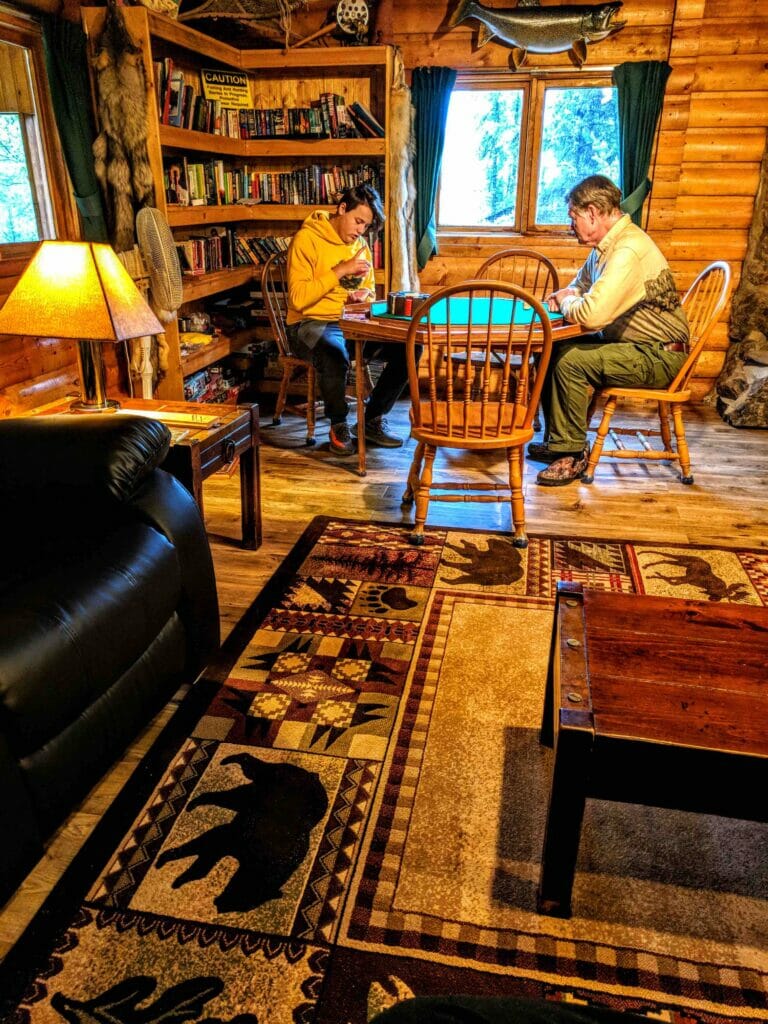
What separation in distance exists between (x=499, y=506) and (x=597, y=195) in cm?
134

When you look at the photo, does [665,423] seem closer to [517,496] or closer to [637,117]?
[517,496]

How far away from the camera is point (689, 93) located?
4.47 meters

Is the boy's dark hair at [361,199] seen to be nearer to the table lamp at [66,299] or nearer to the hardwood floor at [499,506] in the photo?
the hardwood floor at [499,506]

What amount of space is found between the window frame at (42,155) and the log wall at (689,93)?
1.79 metres

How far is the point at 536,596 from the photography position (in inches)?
101

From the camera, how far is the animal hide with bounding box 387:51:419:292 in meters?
4.39

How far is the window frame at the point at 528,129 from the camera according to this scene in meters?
4.58

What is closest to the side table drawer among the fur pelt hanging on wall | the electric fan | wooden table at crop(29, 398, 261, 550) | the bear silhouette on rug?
wooden table at crop(29, 398, 261, 550)

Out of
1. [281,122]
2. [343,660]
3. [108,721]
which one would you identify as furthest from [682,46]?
[108,721]

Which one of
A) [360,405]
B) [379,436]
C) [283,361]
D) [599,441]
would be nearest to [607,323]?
[599,441]

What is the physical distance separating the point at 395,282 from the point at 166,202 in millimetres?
1418

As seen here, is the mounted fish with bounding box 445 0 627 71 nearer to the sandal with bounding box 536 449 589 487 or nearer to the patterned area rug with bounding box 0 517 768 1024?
the sandal with bounding box 536 449 589 487

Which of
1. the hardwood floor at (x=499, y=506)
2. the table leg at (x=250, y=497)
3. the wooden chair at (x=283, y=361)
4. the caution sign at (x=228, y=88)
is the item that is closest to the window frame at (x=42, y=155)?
the wooden chair at (x=283, y=361)

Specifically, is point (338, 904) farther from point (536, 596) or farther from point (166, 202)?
point (166, 202)
